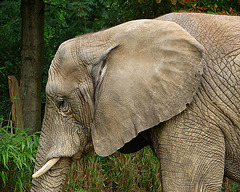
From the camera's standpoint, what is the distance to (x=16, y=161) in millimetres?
4293

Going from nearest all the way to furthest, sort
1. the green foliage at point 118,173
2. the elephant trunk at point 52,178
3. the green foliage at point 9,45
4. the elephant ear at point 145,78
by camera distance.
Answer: the elephant ear at point 145,78 < the elephant trunk at point 52,178 < the green foliage at point 118,173 < the green foliage at point 9,45

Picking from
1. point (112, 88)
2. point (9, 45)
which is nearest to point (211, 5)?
point (112, 88)

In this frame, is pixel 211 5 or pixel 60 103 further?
pixel 211 5

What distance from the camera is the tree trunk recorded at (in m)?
6.91

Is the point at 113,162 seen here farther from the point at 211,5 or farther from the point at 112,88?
the point at 112,88

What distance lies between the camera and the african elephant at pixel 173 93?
2.78 meters

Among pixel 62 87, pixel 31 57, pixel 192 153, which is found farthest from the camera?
pixel 31 57

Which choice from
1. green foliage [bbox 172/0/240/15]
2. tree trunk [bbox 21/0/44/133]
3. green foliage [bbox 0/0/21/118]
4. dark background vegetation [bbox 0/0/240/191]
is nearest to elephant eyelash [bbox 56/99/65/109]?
dark background vegetation [bbox 0/0/240/191]

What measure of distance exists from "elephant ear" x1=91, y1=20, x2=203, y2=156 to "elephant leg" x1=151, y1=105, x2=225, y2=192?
13 centimetres

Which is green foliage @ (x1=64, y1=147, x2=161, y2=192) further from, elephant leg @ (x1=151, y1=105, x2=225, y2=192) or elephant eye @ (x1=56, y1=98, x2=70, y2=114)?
elephant leg @ (x1=151, y1=105, x2=225, y2=192)

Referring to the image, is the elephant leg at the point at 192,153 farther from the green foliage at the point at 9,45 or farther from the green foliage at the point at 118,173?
the green foliage at the point at 9,45

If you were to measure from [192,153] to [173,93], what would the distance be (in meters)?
0.46

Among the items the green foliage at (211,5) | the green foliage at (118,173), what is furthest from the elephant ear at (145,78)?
the green foliage at (118,173)

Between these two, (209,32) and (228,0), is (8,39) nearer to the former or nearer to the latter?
(228,0)
